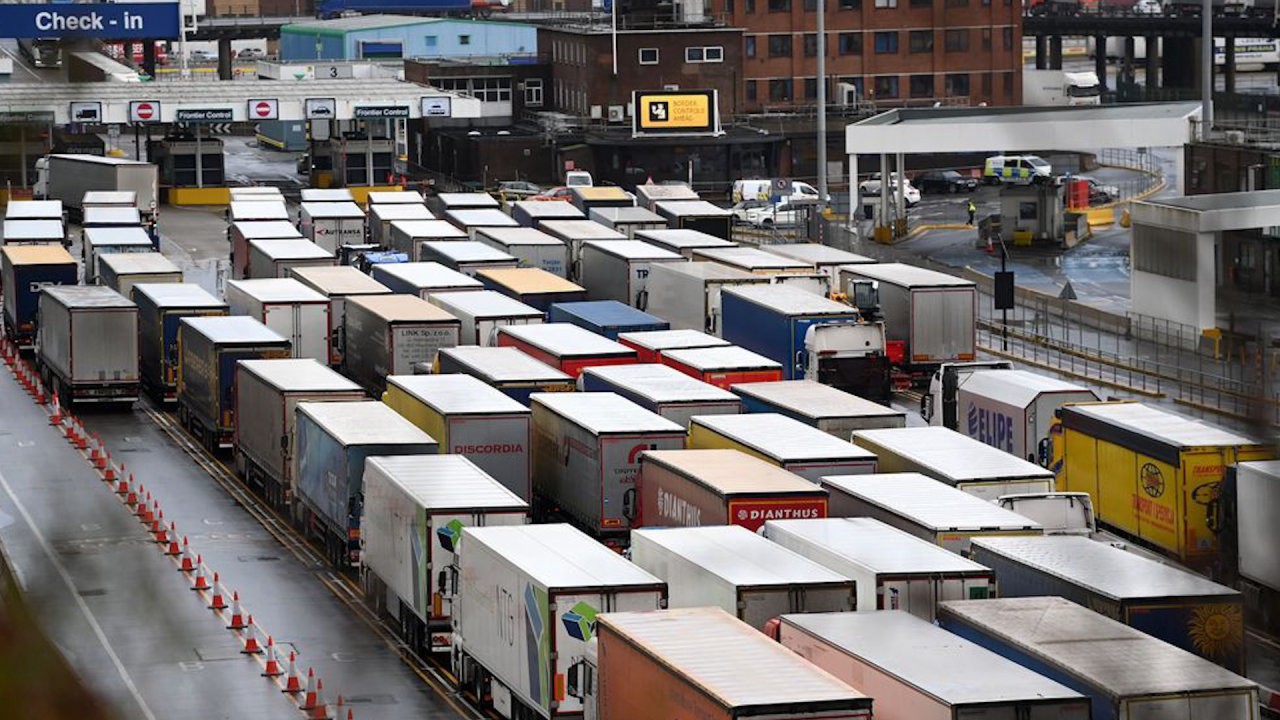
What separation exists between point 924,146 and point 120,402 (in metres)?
36.6

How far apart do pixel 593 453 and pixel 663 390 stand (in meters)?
5.66

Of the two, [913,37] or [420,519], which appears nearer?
[420,519]

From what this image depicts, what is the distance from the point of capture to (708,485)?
30172 millimetres

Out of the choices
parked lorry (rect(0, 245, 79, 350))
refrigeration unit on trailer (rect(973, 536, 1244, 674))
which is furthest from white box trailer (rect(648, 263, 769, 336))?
refrigeration unit on trailer (rect(973, 536, 1244, 674))

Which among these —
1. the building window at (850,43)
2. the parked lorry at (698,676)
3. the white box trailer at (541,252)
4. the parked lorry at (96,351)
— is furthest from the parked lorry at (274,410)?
the building window at (850,43)

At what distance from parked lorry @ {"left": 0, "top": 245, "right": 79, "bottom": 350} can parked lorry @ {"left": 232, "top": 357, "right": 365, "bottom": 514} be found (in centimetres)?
1707

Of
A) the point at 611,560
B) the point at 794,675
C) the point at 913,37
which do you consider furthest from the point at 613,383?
the point at 913,37

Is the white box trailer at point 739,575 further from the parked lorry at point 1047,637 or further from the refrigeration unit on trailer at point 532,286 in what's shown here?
the refrigeration unit on trailer at point 532,286

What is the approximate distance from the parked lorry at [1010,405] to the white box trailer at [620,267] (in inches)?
710

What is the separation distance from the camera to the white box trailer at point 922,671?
63.8 ft

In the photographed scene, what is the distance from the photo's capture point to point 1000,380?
4097 centimetres

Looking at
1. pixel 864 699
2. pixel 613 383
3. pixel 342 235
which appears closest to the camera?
pixel 864 699

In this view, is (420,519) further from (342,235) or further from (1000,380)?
(342,235)

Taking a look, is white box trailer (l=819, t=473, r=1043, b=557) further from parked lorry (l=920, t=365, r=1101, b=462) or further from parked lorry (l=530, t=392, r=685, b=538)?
parked lorry (l=920, t=365, r=1101, b=462)
